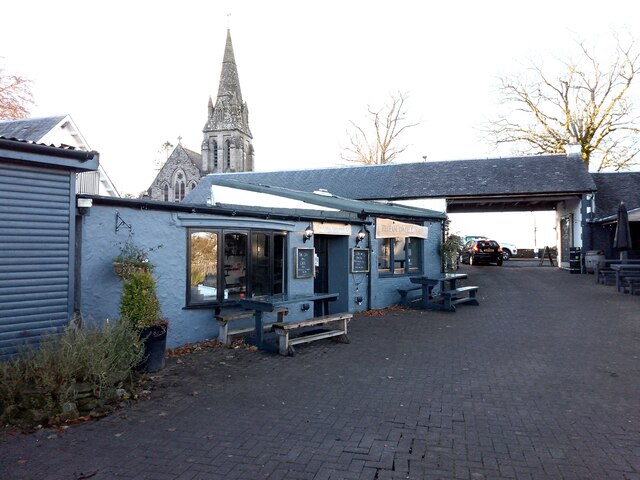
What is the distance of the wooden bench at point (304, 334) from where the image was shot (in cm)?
775

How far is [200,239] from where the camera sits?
28.7ft

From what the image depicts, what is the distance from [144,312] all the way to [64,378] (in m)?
1.59

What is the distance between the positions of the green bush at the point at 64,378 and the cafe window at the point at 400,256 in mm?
9052

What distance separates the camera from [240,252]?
9414mm

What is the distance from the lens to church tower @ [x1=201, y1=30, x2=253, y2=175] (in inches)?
2270

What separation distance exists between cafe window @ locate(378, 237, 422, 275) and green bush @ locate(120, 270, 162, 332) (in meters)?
8.00

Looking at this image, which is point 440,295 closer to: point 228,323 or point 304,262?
point 304,262

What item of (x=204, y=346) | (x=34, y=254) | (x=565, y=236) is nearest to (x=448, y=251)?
(x=204, y=346)

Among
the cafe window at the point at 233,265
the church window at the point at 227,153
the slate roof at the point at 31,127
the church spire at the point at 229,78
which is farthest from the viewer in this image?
the church spire at the point at 229,78

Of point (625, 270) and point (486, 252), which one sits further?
point (486, 252)

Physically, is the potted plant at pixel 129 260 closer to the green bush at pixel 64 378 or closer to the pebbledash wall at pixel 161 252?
the pebbledash wall at pixel 161 252

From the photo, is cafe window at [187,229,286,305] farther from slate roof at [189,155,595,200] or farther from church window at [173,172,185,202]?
church window at [173,172,185,202]

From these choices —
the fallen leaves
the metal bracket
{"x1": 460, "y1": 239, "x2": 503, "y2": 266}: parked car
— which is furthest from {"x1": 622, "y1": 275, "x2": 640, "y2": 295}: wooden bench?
the metal bracket

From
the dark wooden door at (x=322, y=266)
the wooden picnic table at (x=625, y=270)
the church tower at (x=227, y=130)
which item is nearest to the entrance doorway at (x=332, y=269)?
the dark wooden door at (x=322, y=266)
